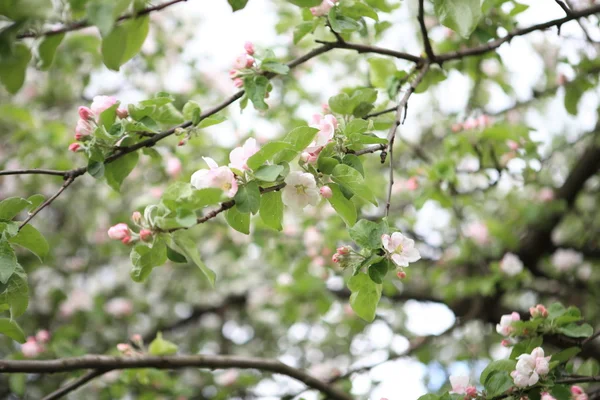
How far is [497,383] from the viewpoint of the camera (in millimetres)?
1157

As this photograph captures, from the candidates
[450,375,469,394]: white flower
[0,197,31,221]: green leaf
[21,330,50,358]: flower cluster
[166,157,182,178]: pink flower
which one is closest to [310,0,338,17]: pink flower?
[0,197,31,221]: green leaf

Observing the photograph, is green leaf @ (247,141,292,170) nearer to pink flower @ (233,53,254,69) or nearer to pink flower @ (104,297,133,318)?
pink flower @ (233,53,254,69)

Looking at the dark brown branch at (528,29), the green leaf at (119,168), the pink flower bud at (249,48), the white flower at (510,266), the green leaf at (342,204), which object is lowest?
the green leaf at (119,168)

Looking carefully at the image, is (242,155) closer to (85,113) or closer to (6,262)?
(85,113)

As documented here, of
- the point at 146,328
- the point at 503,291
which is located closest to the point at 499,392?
the point at 503,291

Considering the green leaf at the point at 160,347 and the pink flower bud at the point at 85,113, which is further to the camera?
the green leaf at the point at 160,347

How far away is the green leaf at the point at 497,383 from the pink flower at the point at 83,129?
974 mm

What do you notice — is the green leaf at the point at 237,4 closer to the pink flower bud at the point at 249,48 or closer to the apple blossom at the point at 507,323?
the pink flower bud at the point at 249,48

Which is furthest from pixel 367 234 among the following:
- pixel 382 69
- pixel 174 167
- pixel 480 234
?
pixel 480 234

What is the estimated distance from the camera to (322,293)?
105 inches

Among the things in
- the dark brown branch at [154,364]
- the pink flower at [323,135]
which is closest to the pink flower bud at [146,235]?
the pink flower at [323,135]

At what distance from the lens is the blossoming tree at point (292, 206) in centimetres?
106

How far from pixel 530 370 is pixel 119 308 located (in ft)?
9.68

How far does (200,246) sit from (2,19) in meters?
2.85
